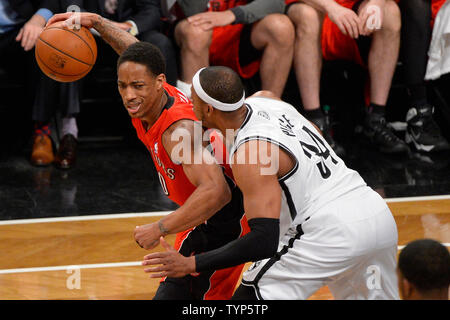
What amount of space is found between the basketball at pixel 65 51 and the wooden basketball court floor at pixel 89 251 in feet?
3.41

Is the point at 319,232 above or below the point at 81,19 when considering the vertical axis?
below

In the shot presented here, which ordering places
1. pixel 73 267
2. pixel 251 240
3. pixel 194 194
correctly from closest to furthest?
pixel 251 240
pixel 194 194
pixel 73 267

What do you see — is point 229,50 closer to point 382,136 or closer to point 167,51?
point 167,51

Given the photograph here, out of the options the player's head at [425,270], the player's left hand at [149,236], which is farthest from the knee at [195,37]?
the player's head at [425,270]

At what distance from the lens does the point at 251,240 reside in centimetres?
269

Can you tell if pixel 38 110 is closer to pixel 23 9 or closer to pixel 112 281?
pixel 23 9

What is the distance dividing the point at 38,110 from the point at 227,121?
2884mm

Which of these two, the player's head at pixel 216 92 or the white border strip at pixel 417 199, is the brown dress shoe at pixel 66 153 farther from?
the player's head at pixel 216 92

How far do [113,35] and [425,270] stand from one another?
2.17 m

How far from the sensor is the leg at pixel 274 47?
5422mm

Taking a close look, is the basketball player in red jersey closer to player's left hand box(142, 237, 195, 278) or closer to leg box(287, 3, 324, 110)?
player's left hand box(142, 237, 195, 278)

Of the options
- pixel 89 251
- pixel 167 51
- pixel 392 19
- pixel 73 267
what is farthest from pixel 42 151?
pixel 392 19

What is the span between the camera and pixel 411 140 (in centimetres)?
573
